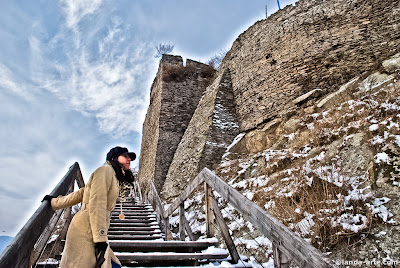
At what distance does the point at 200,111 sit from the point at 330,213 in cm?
713

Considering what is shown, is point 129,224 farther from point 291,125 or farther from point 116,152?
point 291,125

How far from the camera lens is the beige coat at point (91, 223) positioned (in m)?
1.68

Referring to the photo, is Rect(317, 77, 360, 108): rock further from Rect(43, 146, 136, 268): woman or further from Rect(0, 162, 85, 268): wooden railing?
Rect(0, 162, 85, 268): wooden railing

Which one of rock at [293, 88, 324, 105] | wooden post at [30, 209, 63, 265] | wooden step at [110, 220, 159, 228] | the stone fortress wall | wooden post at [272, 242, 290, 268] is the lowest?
wooden post at [272, 242, 290, 268]

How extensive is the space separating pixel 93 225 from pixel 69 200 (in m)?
0.53

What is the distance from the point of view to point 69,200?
6.97 ft

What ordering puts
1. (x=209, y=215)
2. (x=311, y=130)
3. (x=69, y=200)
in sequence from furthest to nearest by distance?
1. (x=311, y=130)
2. (x=209, y=215)
3. (x=69, y=200)

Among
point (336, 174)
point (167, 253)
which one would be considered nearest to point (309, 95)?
point (336, 174)

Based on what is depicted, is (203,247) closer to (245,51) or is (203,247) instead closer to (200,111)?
(200,111)

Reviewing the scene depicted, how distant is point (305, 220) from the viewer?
300 cm

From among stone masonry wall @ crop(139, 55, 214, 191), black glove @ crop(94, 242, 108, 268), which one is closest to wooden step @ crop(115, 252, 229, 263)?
black glove @ crop(94, 242, 108, 268)

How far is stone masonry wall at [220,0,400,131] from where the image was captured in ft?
20.8

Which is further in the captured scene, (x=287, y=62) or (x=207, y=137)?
(x=207, y=137)

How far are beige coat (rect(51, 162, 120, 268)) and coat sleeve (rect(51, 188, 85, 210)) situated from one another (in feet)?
0.21
